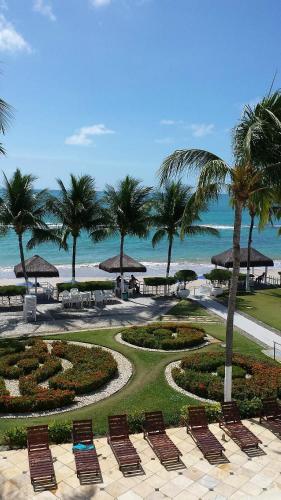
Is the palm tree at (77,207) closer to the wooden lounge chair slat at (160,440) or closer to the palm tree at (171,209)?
the palm tree at (171,209)

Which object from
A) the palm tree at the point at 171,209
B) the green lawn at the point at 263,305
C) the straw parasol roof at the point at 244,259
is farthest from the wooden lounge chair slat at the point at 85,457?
the straw parasol roof at the point at 244,259

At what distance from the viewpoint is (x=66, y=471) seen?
10.1m

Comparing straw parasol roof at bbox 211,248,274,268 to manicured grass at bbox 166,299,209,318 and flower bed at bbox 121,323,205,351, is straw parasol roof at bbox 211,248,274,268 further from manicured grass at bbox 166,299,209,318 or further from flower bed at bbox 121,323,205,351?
flower bed at bbox 121,323,205,351

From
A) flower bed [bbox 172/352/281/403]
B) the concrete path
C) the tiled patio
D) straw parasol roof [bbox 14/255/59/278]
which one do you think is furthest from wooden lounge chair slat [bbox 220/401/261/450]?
straw parasol roof [bbox 14/255/59/278]

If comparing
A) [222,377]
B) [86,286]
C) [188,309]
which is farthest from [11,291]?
[222,377]

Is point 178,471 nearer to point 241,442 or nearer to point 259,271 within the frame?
point 241,442

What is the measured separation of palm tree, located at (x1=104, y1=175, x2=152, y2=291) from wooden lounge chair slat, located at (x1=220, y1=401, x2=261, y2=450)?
57.5ft

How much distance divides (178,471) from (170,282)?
69.1ft

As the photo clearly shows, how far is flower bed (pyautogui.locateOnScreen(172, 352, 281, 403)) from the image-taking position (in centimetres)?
1436

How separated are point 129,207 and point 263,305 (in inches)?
403

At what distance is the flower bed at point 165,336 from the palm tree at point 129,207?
330 inches

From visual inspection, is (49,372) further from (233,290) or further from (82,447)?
(233,290)

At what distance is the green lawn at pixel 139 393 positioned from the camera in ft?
42.5

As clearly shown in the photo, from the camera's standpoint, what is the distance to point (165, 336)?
798 inches
